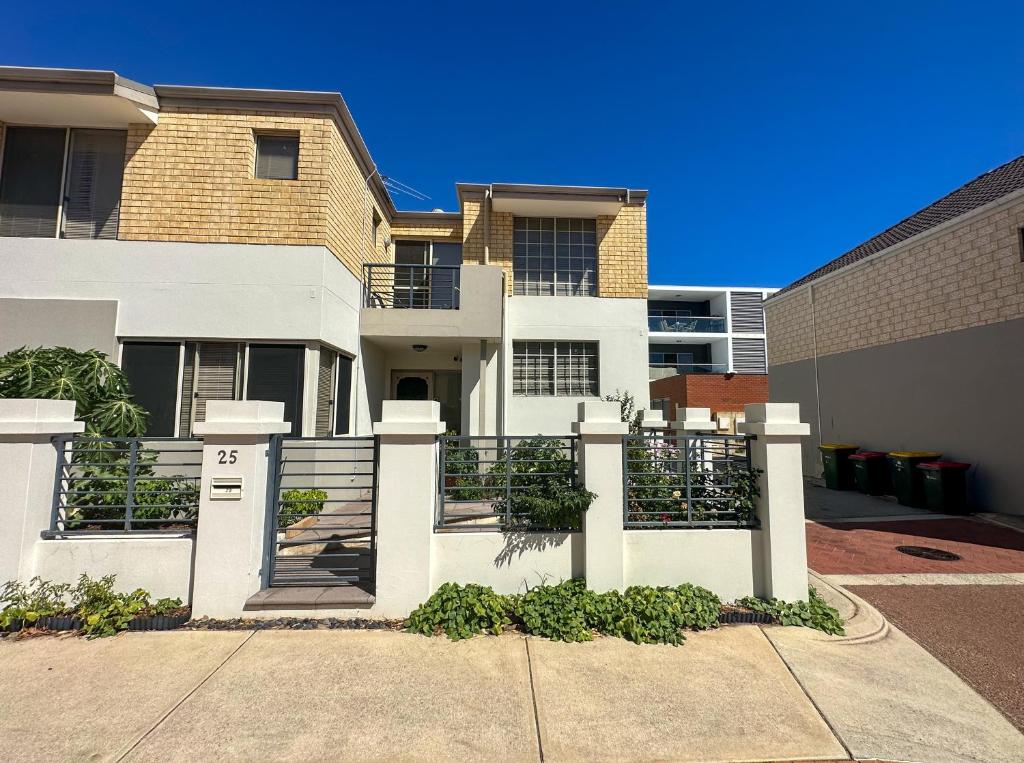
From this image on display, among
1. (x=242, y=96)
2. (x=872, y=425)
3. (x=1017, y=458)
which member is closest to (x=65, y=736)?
(x=242, y=96)

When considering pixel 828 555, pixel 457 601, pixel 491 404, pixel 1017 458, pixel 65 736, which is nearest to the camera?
pixel 65 736

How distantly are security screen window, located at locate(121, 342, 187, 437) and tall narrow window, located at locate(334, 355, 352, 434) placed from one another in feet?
8.01

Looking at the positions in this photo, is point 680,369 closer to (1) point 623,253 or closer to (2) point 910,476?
(2) point 910,476

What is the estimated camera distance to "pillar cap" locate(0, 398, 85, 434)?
4398mm

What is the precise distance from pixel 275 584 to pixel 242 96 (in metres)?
7.87

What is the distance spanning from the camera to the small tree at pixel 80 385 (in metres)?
5.76

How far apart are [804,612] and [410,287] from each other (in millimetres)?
8425

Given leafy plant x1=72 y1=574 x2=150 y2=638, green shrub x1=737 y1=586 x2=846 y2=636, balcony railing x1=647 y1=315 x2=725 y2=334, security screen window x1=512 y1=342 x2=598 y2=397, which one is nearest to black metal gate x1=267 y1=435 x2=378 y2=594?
leafy plant x1=72 y1=574 x2=150 y2=638

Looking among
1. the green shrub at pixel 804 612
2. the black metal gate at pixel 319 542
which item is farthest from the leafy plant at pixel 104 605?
the green shrub at pixel 804 612

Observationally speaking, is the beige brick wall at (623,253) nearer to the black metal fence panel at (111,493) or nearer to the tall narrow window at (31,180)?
the black metal fence panel at (111,493)

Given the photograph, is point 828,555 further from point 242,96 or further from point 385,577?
point 242,96

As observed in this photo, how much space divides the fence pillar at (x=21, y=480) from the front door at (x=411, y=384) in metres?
7.57

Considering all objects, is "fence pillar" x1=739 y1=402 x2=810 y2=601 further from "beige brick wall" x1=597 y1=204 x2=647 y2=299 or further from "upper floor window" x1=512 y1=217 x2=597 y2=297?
"upper floor window" x1=512 y1=217 x2=597 y2=297

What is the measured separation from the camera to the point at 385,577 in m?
4.52
